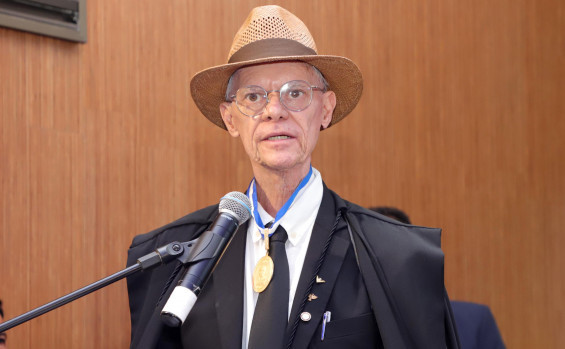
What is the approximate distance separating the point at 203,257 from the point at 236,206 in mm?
143

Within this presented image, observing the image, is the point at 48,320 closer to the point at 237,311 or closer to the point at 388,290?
the point at 237,311

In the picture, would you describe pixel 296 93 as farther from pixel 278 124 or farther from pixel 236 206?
pixel 236 206

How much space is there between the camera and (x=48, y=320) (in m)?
2.05

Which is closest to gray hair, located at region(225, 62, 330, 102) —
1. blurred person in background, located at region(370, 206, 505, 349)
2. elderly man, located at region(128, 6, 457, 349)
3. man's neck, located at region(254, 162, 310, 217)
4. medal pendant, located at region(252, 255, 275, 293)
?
elderly man, located at region(128, 6, 457, 349)

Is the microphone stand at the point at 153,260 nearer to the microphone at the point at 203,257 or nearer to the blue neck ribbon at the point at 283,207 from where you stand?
the microphone at the point at 203,257

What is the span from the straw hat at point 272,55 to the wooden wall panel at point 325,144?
50 cm

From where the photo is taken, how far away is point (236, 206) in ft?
4.23

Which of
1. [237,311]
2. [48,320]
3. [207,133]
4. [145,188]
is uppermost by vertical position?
[207,133]

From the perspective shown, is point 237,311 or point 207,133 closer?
point 237,311

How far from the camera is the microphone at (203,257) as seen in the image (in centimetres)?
110

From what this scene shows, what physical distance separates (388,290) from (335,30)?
5.27 ft

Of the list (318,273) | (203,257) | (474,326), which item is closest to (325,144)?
(474,326)

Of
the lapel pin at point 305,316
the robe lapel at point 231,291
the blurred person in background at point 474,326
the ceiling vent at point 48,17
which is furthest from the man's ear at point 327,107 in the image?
the blurred person in background at point 474,326

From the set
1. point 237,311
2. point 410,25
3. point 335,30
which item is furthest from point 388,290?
point 410,25
